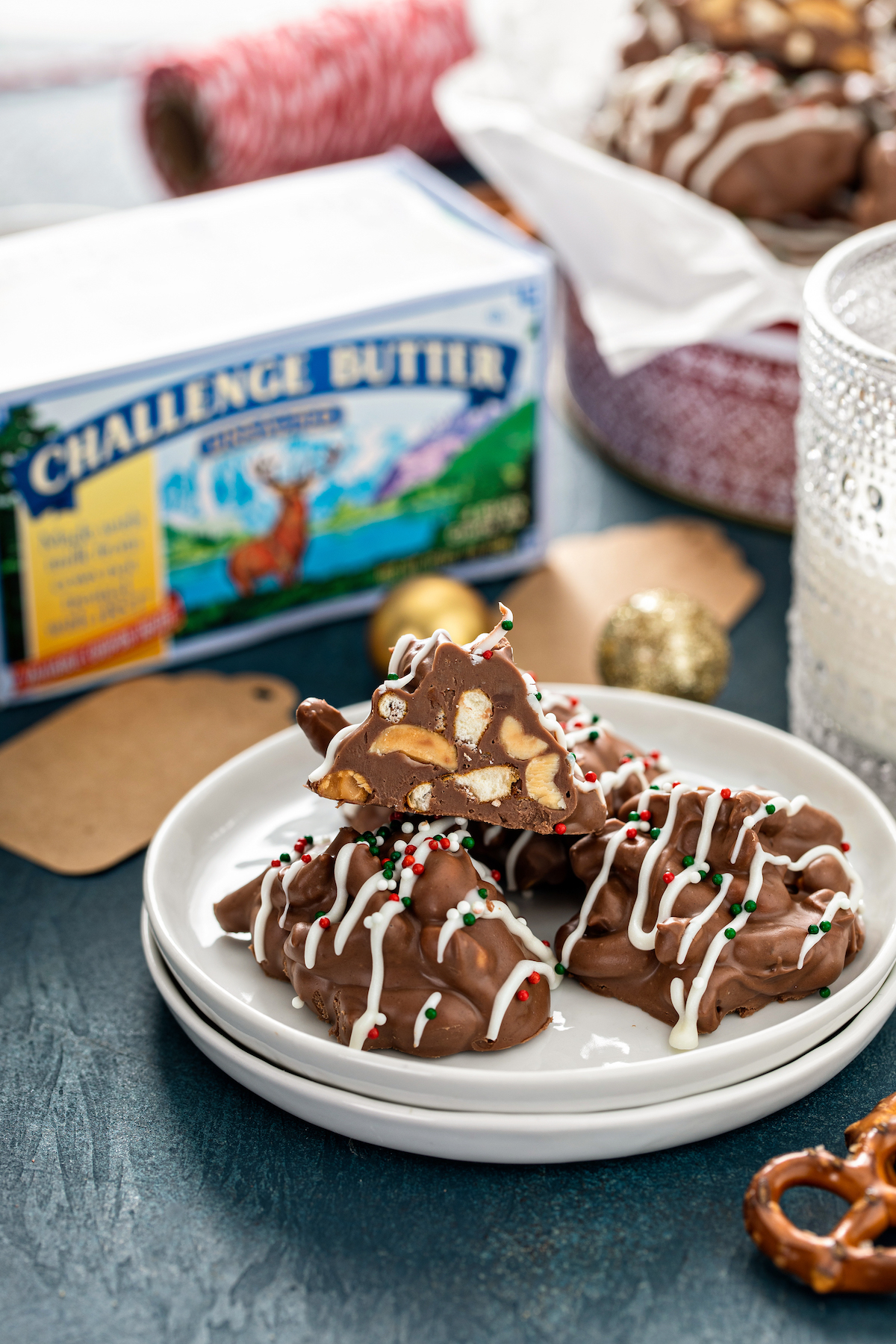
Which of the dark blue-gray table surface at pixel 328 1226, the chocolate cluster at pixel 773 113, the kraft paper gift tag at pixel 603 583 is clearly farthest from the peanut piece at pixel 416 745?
the chocolate cluster at pixel 773 113

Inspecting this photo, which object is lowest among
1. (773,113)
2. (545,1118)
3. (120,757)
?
(120,757)

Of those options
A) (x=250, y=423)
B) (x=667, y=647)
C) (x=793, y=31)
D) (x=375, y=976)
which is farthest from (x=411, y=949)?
(x=793, y=31)

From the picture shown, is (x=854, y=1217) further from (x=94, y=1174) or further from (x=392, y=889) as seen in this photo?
(x=94, y=1174)

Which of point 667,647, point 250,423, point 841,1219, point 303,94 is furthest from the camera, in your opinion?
point 303,94

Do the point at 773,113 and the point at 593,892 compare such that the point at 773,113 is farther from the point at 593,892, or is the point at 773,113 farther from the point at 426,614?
the point at 593,892

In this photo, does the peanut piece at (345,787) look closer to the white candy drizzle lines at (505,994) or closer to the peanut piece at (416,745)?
the peanut piece at (416,745)

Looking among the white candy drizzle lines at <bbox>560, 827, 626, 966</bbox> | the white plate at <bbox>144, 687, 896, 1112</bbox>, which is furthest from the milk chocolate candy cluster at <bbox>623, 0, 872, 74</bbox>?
the white candy drizzle lines at <bbox>560, 827, 626, 966</bbox>
